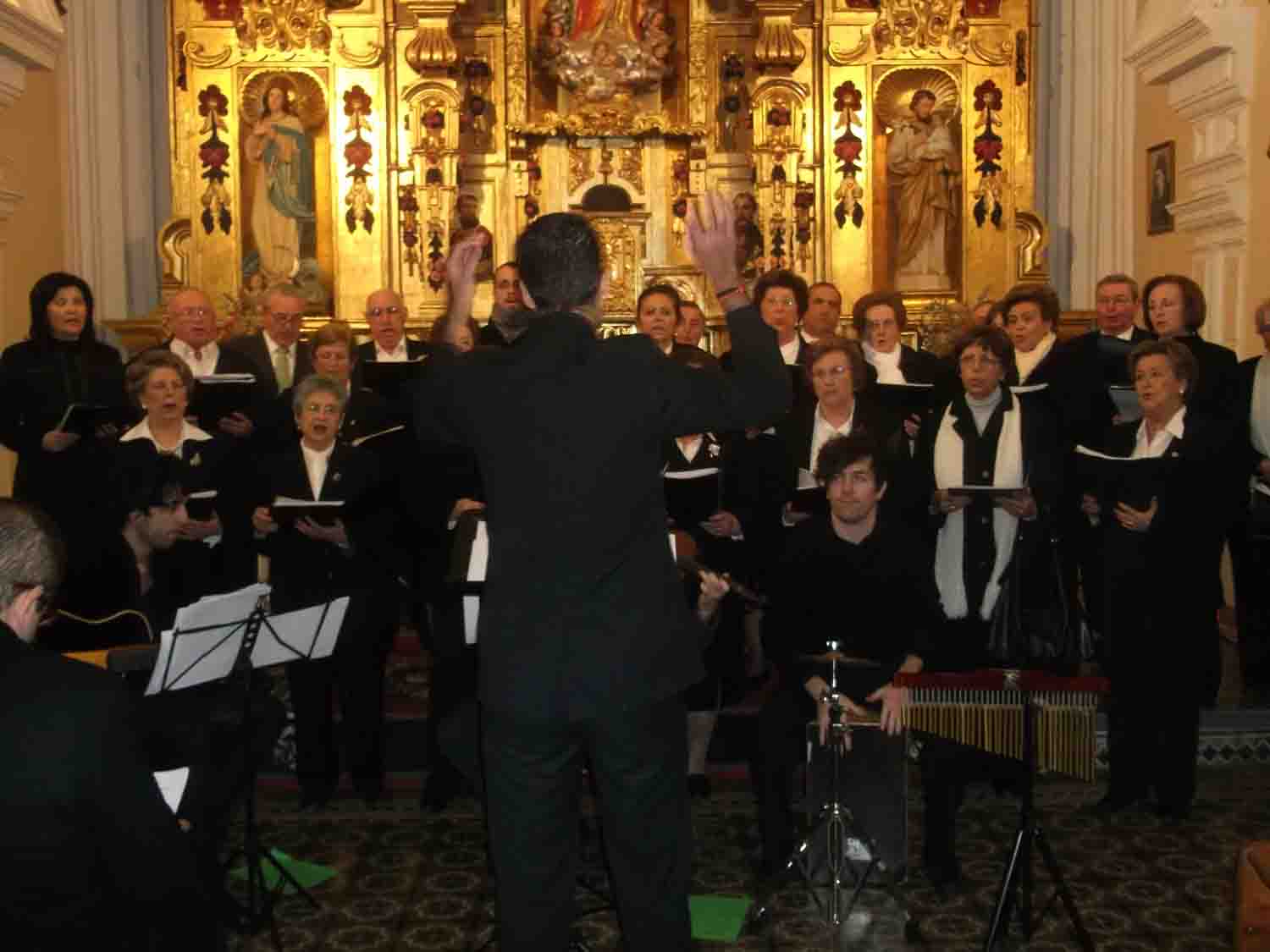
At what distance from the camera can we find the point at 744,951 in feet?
15.0

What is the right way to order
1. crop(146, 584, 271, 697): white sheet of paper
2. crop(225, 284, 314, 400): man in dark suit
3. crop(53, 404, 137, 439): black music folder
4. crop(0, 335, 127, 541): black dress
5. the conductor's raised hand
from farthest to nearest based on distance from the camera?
crop(225, 284, 314, 400): man in dark suit → crop(0, 335, 127, 541): black dress → crop(53, 404, 137, 439): black music folder → crop(146, 584, 271, 697): white sheet of paper → the conductor's raised hand

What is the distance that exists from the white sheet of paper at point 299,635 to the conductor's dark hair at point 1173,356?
9.87ft

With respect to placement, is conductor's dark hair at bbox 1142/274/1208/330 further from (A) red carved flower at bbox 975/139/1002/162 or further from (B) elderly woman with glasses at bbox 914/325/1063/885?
(A) red carved flower at bbox 975/139/1002/162

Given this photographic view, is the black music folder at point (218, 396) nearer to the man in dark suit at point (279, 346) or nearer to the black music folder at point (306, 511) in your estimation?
the black music folder at point (306, 511)

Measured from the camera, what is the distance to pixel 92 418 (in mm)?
6148

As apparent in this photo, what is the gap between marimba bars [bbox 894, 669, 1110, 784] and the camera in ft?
14.5

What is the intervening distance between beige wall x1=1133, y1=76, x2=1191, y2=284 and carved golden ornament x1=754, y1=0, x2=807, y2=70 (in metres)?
2.35

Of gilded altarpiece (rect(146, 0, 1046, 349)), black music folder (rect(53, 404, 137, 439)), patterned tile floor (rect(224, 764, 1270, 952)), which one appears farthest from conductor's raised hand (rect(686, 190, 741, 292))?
gilded altarpiece (rect(146, 0, 1046, 349))

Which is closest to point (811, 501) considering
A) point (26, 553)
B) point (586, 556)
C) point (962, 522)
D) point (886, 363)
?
point (962, 522)

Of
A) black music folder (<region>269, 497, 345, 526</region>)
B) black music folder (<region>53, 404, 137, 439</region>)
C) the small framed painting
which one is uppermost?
the small framed painting

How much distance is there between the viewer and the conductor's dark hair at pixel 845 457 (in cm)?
514

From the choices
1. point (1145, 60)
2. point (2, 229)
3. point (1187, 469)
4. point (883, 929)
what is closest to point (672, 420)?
point (883, 929)

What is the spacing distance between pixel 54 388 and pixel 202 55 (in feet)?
16.0

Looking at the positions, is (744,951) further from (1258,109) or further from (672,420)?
(1258,109)
